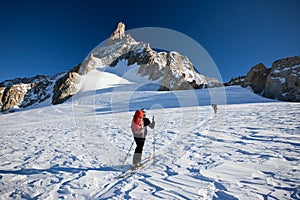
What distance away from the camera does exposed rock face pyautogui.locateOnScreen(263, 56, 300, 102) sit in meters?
23.8

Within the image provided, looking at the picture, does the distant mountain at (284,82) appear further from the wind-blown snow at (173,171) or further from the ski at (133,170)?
the ski at (133,170)

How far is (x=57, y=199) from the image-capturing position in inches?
137

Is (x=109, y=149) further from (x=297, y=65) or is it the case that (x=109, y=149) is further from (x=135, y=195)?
(x=297, y=65)

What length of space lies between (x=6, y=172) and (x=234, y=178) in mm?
6372

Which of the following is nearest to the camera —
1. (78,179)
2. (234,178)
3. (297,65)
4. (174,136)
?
(234,178)

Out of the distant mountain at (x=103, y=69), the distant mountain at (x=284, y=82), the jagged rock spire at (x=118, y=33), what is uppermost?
the jagged rock spire at (x=118, y=33)

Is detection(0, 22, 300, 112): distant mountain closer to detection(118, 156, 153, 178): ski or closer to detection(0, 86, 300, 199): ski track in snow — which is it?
detection(0, 86, 300, 199): ski track in snow

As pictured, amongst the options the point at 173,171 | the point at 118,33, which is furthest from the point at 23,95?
the point at 173,171

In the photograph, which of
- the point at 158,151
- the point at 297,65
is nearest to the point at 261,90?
the point at 297,65

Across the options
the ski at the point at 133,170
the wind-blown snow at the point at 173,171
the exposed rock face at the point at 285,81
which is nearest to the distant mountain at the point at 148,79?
the exposed rock face at the point at 285,81

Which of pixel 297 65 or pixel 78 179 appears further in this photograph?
pixel 297 65

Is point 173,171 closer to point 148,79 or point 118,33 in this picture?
point 148,79

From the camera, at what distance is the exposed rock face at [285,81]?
78.0 ft

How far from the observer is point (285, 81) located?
2511cm
